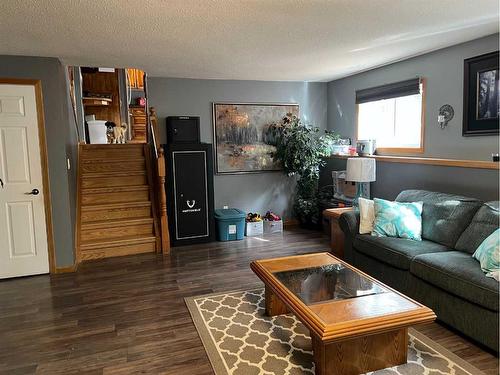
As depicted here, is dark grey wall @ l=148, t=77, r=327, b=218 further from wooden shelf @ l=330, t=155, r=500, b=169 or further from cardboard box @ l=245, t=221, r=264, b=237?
wooden shelf @ l=330, t=155, r=500, b=169

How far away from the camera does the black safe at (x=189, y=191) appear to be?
194 inches

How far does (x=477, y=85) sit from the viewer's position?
3.49 m

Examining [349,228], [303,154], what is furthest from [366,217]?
[303,154]

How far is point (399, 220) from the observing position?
3383 mm

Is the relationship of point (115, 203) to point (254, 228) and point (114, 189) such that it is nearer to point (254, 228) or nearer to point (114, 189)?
point (114, 189)

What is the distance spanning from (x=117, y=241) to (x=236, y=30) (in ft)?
9.83

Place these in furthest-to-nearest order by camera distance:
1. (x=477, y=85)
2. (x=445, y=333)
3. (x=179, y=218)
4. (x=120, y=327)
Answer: (x=179, y=218)
(x=477, y=85)
(x=120, y=327)
(x=445, y=333)

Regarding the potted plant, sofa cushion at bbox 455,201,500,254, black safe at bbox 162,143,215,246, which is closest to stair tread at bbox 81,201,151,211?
black safe at bbox 162,143,215,246

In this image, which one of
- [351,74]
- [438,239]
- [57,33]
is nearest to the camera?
[57,33]

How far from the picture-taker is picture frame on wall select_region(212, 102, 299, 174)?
5578mm

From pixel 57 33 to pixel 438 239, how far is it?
369cm

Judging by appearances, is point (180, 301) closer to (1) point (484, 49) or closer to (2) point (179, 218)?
(2) point (179, 218)

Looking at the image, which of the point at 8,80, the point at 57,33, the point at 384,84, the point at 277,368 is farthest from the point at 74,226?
the point at 384,84

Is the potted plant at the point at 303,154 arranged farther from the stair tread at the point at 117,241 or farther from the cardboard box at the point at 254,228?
the stair tread at the point at 117,241
